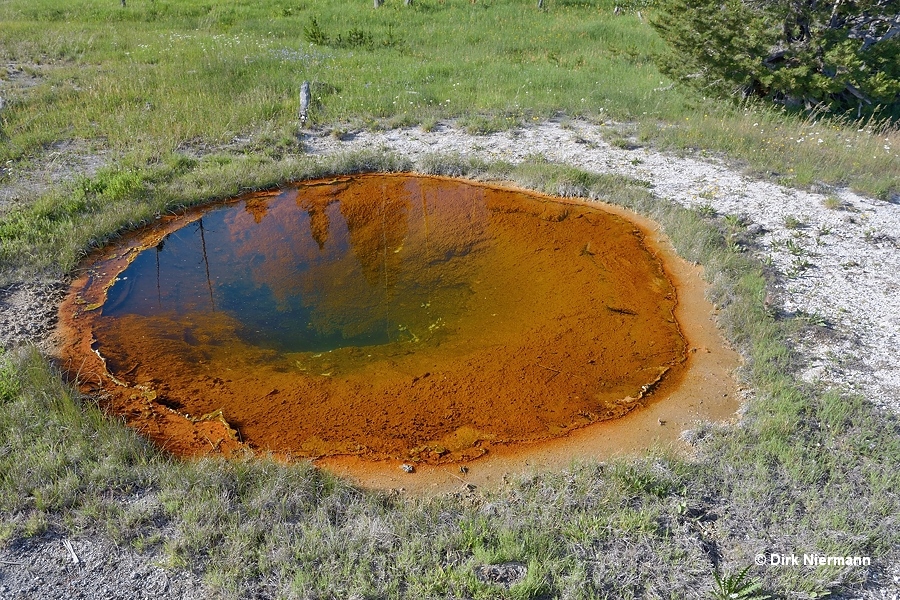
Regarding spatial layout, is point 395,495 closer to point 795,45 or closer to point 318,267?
point 318,267

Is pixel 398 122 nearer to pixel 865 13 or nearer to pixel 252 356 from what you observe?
pixel 252 356

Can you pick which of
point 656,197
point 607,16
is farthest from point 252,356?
point 607,16

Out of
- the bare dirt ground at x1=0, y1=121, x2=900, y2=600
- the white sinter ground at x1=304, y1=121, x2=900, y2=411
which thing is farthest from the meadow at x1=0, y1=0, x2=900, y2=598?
the white sinter ground at x1=304, y1=121, x2=900, y2=411

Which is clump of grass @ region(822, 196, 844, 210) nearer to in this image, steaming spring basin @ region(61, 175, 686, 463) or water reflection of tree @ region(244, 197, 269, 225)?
steaming spring basin @ region(61, 175, 686, 463)

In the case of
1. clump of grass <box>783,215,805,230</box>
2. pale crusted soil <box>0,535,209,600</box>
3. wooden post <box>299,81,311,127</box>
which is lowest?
pale crusted soil <box>0,535,209,600</box>

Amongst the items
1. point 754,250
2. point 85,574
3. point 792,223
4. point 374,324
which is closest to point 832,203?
point 792,223

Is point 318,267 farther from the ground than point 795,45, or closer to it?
closer to it

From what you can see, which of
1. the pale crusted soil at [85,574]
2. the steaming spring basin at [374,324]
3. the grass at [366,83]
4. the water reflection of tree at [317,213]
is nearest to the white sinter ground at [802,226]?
the grass at [366,83]
